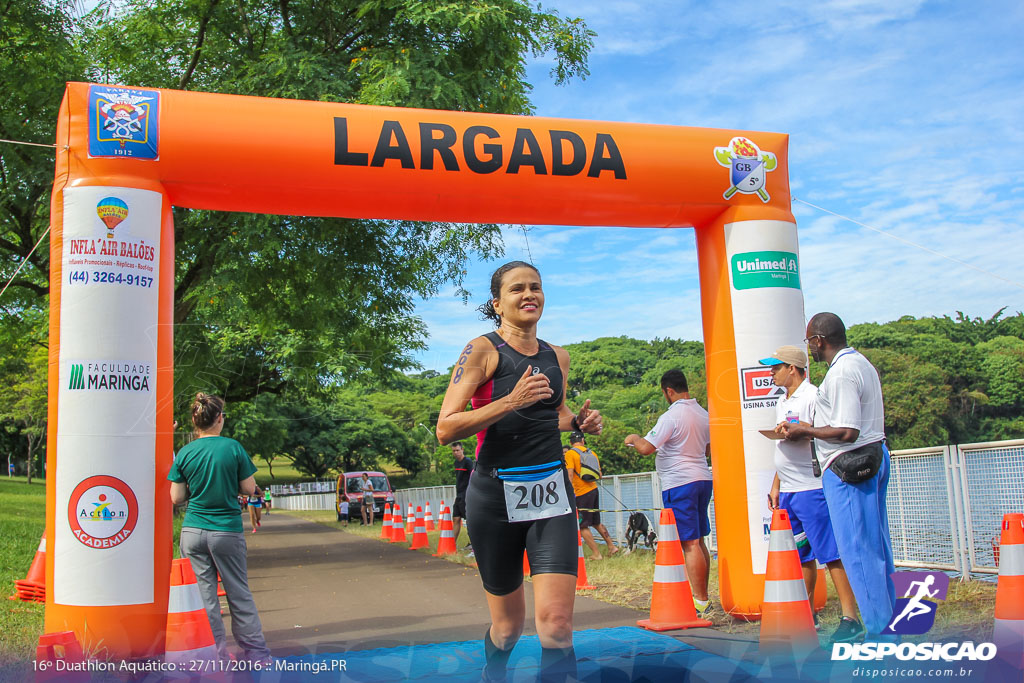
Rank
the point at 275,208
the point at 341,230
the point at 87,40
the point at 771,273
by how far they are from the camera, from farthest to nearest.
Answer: the point at 87,40 < the point at 341,230 < the point at 771,273 < the point at 275,208

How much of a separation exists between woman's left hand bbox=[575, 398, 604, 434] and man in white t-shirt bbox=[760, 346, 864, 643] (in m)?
1.89

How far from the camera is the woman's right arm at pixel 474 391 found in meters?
3.47

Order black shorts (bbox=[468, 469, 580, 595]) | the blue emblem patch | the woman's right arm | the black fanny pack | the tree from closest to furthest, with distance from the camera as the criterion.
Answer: the woman's right arm
black shorts (bbox=[468, 469, 580, 595])
the black fanny pack
the blue emblem patch
the tree

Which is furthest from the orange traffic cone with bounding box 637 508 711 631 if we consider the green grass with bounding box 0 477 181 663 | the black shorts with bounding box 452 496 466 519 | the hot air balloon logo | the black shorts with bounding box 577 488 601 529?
the black shorts with bounding box 452 496 466 519

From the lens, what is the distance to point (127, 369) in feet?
17.4

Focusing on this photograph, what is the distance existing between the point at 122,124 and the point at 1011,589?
5.77 m

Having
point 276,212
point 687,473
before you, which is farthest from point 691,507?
point 276,212

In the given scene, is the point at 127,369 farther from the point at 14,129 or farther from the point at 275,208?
the point at 14,129

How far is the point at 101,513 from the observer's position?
5.16 meters

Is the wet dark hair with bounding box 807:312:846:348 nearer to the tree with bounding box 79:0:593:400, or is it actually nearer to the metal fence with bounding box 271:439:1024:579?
the metal fence with bounding box 271:439:1024:579

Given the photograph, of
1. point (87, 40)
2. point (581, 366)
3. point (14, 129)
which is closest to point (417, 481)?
point (581, 366)

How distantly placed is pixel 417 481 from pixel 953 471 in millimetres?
4677

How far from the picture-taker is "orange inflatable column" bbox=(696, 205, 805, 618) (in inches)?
245

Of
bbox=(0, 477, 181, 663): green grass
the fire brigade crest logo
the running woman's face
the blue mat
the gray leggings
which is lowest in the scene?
the blue mat
